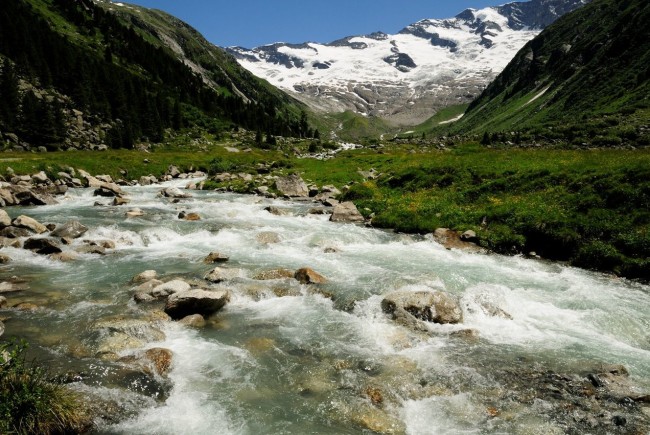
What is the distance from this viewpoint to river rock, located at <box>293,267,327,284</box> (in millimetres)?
16500

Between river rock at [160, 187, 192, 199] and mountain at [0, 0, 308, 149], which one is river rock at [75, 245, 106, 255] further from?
mountain at [0, 0, 308, 149]

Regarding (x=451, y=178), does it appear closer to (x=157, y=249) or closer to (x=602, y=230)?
(x=602, y=230)

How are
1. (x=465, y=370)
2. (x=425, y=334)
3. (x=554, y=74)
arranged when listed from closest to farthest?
(x=465, y=370) → (x=425, y=334) → (x=554, y=74)

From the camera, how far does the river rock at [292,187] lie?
39719mm

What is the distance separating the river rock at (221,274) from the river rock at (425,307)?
6.73m

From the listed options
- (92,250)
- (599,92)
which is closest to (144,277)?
(92,250)

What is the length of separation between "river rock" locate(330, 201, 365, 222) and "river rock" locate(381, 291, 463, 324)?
49.4 ft

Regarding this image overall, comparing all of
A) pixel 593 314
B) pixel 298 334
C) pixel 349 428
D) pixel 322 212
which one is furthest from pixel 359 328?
pixel 322 212

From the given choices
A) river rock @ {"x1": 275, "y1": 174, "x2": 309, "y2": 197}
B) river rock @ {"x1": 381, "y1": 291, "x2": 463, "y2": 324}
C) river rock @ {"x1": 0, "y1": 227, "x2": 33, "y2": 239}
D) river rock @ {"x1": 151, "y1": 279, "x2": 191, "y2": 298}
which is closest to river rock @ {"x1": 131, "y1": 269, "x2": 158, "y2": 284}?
river rock @ {"x1": 151, "y1": 279, "x2": 191, "y2": 298}

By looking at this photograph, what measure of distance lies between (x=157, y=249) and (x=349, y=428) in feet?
53.7

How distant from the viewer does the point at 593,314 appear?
45.9ft

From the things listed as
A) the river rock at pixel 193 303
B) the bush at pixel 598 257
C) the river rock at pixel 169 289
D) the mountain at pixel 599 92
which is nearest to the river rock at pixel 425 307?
the river rock at pixel 193 303

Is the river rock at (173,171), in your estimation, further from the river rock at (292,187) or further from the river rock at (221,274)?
the river rock at (221,274)

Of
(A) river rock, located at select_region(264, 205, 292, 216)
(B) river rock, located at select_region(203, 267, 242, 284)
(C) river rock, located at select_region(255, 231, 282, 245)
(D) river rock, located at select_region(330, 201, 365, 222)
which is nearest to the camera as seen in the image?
(B) river rock, located at select_region(203, 267, 242, 284)
